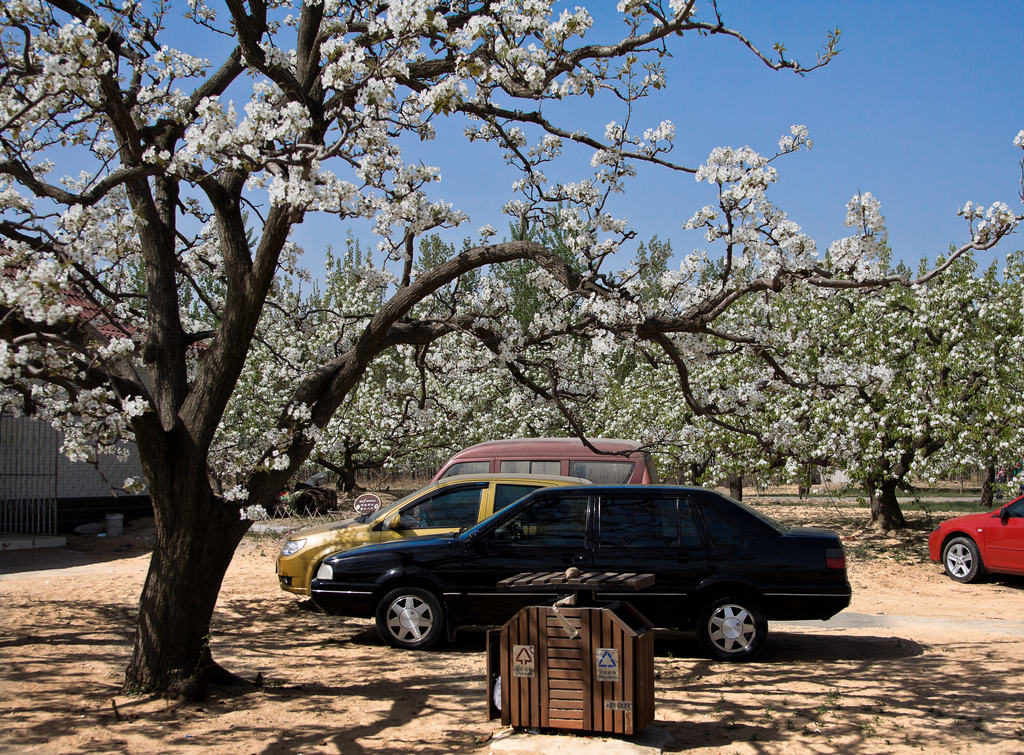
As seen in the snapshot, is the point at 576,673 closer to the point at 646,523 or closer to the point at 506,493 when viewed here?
the point at 646,523

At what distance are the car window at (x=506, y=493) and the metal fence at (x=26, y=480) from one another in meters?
11.9

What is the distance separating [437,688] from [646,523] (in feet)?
8.75

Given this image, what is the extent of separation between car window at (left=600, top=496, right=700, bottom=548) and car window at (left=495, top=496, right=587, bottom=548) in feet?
0.76

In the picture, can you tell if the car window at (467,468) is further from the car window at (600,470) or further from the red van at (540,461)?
the car window at (600,470)

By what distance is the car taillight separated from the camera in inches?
340

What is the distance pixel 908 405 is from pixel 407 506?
10966 mm

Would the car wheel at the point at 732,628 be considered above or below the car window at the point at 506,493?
below

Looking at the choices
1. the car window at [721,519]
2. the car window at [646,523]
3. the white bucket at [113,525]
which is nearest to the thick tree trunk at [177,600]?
Answer: the car window at [646,523]

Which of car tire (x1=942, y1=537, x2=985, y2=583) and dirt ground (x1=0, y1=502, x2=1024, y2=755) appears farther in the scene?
car tire (x1=942, y1=537, x2=985, y2=583)

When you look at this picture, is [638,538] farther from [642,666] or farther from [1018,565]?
[1018,565]

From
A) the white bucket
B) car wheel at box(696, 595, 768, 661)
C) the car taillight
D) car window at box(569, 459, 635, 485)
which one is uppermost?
car window at box(569, 459, 635, 485)

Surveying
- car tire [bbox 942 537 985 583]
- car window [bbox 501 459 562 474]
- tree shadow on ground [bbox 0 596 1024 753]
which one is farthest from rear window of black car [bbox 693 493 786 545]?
car tire [bbox 942 537 985 583]

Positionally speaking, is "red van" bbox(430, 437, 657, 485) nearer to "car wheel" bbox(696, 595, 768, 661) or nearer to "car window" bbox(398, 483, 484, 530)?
"car window" bbox(398, 483, 484, 530)

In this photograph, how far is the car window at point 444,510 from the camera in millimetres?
10305
